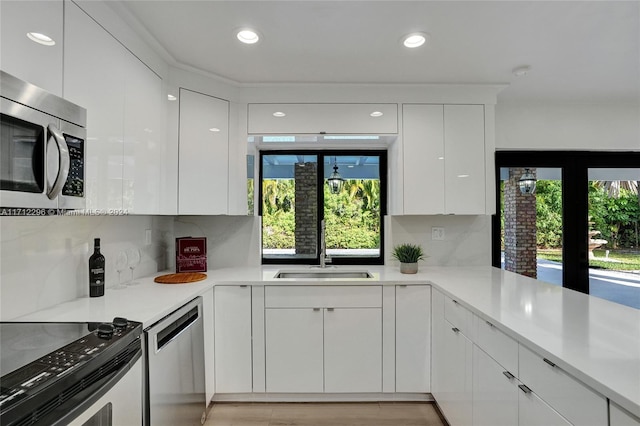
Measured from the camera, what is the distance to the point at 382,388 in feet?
7.30

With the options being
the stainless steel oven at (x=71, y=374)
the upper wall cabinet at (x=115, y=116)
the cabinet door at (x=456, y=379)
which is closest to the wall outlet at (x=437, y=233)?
the cabinet door at (x=456, y=379)

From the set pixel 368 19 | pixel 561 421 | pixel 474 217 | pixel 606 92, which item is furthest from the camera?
pixel 474 217

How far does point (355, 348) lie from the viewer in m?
2.23

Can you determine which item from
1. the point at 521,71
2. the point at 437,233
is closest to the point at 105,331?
the point at 437,233

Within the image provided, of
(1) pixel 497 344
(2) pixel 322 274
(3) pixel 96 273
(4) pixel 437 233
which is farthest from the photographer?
(4) pixel 437 233

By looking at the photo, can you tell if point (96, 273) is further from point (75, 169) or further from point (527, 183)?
point (527, 183)

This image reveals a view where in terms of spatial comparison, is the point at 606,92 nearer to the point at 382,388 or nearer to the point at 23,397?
the point at 382,388

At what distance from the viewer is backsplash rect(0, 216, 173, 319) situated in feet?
4.33

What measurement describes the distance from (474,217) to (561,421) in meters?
2.07

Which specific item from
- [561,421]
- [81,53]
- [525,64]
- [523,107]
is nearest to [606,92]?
[523,107]

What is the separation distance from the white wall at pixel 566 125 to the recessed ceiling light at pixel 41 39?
3115mm

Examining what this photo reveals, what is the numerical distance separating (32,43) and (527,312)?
223 cm

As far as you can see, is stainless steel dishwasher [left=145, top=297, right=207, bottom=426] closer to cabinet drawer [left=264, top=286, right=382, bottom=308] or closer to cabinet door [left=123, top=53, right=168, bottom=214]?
cabinet drawer [left=264, top=286, right=382, bottom=308]

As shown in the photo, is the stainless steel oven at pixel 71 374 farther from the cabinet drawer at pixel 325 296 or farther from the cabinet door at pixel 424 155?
the cabinet door at pixel 424 155
